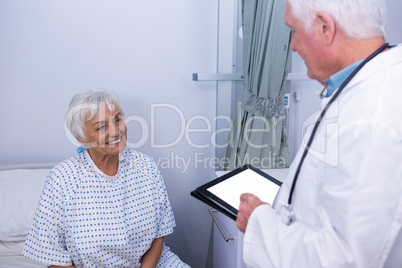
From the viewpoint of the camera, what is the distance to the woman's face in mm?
1339

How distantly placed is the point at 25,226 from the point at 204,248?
3.35ft

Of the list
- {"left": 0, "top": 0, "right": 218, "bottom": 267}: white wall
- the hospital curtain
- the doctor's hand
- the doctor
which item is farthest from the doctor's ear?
{"left": 0, "top": 0, "right": 218, "bottom": 267}: white wall

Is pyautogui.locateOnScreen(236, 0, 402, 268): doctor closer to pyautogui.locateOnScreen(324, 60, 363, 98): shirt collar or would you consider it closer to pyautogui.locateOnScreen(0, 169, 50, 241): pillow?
pyautogui.locateOnScreen(324, 60, 363, 98): shirt collar

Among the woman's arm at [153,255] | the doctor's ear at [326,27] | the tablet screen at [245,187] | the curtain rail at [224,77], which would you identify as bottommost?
the woman's arm at [153,255]

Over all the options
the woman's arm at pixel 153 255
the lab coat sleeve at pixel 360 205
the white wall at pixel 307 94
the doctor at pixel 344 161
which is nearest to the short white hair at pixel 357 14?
the doctor at pixel 344 161

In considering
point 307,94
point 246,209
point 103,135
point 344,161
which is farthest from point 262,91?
point 344,161

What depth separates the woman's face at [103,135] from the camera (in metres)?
1.34

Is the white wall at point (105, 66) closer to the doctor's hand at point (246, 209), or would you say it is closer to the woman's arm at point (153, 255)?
the woman's arm at point (153, 255)

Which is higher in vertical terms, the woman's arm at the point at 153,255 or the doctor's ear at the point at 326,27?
the doctor's ear at the point at 326,27

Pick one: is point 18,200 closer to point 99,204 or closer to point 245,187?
point 99,204

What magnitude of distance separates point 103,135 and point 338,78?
880 millimetres

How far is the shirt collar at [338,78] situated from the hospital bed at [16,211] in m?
1.29

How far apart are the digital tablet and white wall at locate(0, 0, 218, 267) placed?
0.70 meters

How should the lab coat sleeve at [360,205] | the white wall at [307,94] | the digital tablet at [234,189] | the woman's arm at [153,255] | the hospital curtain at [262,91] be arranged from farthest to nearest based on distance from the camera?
1. the white wall at [307,94]
2. the hospital curtain at [262,91]
3. the woman's arm at [153,255]
4. the digital tablet at [234,189]
5. the lab coat sleeve at [360,205]
